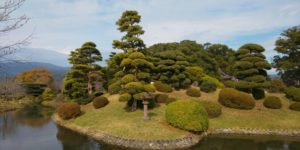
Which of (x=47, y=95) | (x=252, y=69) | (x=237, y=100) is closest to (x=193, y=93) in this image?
(x=237, y=100)

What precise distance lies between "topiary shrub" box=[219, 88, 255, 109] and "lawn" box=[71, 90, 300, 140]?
0.53 m

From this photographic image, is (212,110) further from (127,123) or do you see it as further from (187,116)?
(127,123)

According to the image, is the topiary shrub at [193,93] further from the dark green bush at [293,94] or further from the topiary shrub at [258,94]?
the dark green bush at [293,94]

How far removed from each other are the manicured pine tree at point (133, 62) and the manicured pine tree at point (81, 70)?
789cm

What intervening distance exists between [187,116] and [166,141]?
3041mm

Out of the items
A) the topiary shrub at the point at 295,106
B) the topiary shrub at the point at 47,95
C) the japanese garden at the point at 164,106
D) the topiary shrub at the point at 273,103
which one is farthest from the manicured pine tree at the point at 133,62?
the topiary shrub at the point at 47,95

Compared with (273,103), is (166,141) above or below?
below

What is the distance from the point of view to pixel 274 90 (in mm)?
37531

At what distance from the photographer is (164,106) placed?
27547 millimetres

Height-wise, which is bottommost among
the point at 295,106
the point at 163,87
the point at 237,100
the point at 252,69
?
the point at 295,106

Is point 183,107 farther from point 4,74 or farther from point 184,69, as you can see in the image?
point 4,74

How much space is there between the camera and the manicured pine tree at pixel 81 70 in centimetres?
3233

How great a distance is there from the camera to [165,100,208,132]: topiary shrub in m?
20.1

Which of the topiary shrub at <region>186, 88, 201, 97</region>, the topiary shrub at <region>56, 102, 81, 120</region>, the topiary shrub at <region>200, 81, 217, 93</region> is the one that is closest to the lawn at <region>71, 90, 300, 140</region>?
the topiary shrub at <region>56, 102, 81, 120</region>
